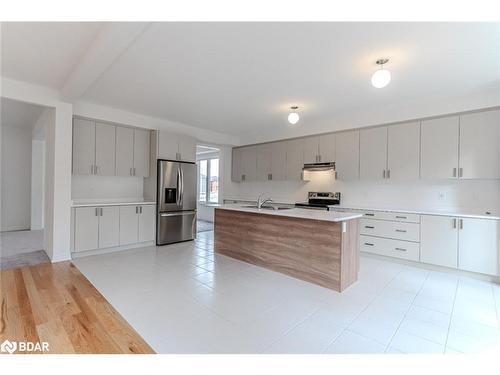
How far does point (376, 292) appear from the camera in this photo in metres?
2.73

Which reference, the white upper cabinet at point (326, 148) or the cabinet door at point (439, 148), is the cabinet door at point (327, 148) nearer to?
the white upper cabinet at point (326, 148)

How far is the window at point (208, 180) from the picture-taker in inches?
308

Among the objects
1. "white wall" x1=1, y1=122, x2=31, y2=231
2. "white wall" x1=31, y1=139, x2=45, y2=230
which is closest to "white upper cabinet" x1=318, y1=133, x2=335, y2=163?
"white wall" x1=1, y1=122, x2=31, y2=231

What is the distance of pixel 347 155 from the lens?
4570 millimetres

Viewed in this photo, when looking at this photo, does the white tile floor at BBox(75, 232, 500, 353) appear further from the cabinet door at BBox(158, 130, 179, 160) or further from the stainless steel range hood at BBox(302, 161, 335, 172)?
the cabinet door at BBox(158, 130, 179, 160)

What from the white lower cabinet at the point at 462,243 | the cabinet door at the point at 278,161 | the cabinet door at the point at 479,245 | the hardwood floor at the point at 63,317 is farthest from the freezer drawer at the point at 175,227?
the cabinet door at the point at 479,245

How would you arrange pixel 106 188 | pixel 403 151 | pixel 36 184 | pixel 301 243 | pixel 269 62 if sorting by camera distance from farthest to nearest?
pixel 36 184, pixel 106 188, pixel 403 151, pixel 301 243, pixel 269 62

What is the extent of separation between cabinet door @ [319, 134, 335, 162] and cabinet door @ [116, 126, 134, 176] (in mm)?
3680

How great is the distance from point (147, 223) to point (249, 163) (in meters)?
2.88

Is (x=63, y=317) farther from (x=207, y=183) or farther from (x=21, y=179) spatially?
(x=207, y=183)

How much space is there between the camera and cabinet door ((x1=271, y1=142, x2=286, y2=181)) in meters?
5.57

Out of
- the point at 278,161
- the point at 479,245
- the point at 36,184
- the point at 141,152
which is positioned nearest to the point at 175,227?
the point at 141,152

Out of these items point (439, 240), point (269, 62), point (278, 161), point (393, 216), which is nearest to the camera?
point (269, 62)

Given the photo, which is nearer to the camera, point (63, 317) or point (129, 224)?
point (63, 317)
